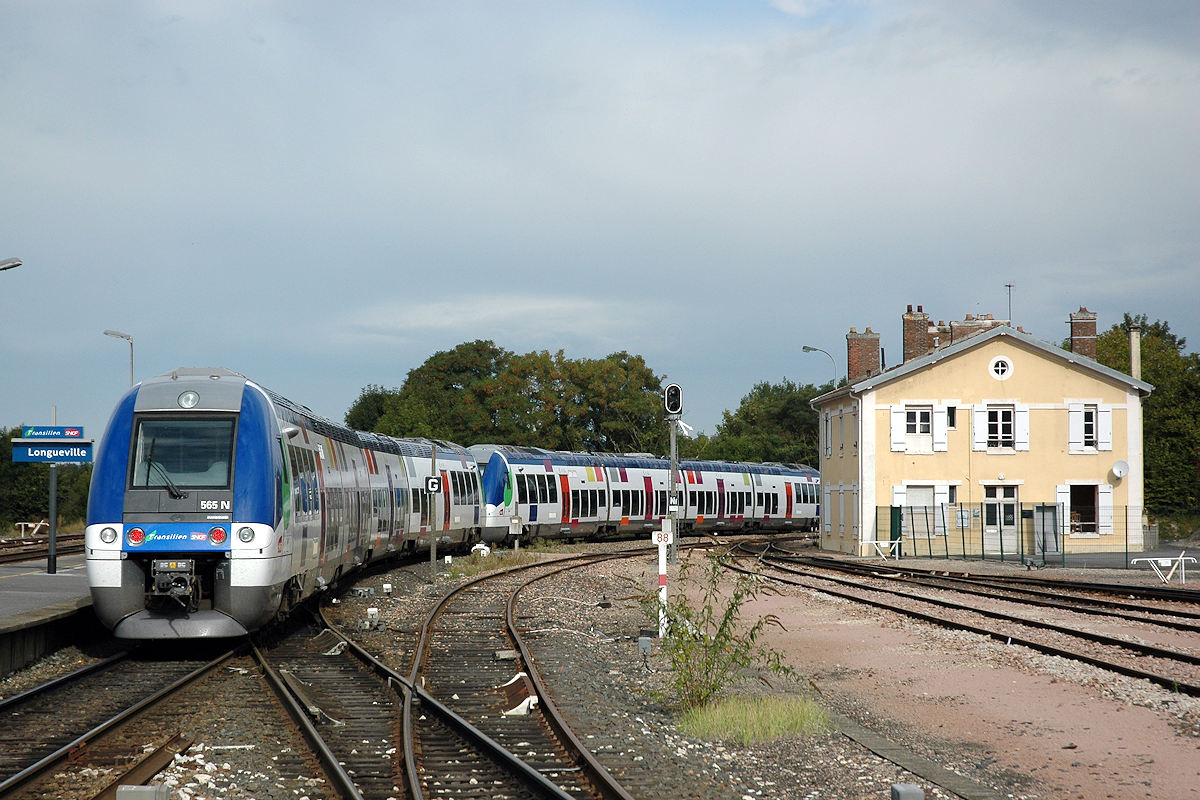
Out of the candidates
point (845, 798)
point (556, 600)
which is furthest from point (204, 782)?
point (556, 600)

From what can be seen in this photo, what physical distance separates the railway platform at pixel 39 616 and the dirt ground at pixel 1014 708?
8.46m

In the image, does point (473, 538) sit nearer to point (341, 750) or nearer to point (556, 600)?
point (556, 600)

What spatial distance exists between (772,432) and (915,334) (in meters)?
55.1

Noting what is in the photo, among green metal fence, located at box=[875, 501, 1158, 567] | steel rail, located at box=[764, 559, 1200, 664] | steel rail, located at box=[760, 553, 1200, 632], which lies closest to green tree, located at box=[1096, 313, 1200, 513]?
green metal fence, located at box=[875, 501, 1158, 567]

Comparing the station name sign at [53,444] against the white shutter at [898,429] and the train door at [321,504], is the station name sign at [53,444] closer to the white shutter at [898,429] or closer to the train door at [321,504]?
the train door at [321,504]

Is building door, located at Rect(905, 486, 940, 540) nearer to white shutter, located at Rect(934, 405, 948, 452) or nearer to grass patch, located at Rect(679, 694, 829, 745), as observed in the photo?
white shutter, located at Rect(934, 405, 948, 452)

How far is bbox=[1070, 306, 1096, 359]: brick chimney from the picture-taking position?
4362 centimetres

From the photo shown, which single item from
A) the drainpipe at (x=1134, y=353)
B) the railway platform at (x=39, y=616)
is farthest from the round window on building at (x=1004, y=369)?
the railway platform at (x=39, y=616)

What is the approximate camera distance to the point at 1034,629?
1767 centimetres

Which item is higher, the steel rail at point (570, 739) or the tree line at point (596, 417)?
the tree line at point (596, 417)

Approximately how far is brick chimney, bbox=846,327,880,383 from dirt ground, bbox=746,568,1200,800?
29.9 m

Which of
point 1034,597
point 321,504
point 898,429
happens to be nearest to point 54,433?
point 321,504

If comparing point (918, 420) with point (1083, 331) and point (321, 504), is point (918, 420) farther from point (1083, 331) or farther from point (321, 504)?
Answer: point (321, 504)

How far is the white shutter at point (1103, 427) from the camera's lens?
40.7 m
